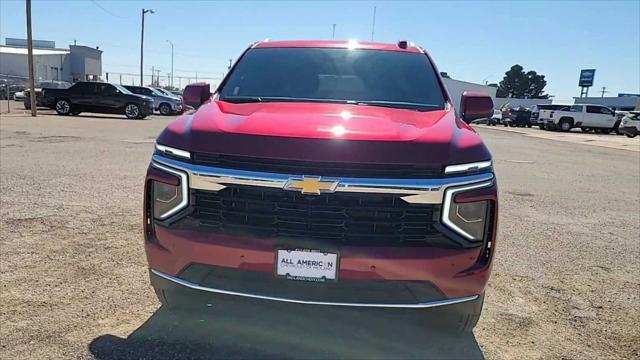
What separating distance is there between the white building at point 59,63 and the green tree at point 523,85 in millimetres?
81460

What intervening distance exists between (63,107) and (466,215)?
25853mm

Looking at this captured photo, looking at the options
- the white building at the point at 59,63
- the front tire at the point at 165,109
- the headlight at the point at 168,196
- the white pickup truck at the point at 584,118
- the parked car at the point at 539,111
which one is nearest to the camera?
the headlight at the point at 168,196

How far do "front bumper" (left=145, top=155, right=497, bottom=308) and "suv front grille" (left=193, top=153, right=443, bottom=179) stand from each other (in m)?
0.04

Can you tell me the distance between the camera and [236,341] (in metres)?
2.97

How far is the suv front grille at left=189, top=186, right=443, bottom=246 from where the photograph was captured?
242cm

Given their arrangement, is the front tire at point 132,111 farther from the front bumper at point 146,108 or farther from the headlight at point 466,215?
the headlight at point 466,215

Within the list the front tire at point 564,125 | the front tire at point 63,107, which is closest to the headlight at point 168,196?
the front tire at point 63,107

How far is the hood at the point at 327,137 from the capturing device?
7.89ft

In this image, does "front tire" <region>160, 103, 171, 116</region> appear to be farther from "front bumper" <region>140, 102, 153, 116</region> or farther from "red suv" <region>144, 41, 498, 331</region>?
"red suv" <region>144, 41, 498, 331</region>

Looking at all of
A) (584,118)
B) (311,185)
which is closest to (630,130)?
(584,118)

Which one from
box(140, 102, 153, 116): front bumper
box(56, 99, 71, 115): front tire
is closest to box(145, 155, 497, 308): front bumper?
box(140, 102, 153, 116): front bumper

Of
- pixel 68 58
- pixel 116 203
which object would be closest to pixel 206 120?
pixel 116 203

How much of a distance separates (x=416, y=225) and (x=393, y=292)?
0.34m

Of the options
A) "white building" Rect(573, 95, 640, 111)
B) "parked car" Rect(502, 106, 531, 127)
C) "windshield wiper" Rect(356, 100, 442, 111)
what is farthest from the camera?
"white building" Rect(573, 95, 640, 111)
